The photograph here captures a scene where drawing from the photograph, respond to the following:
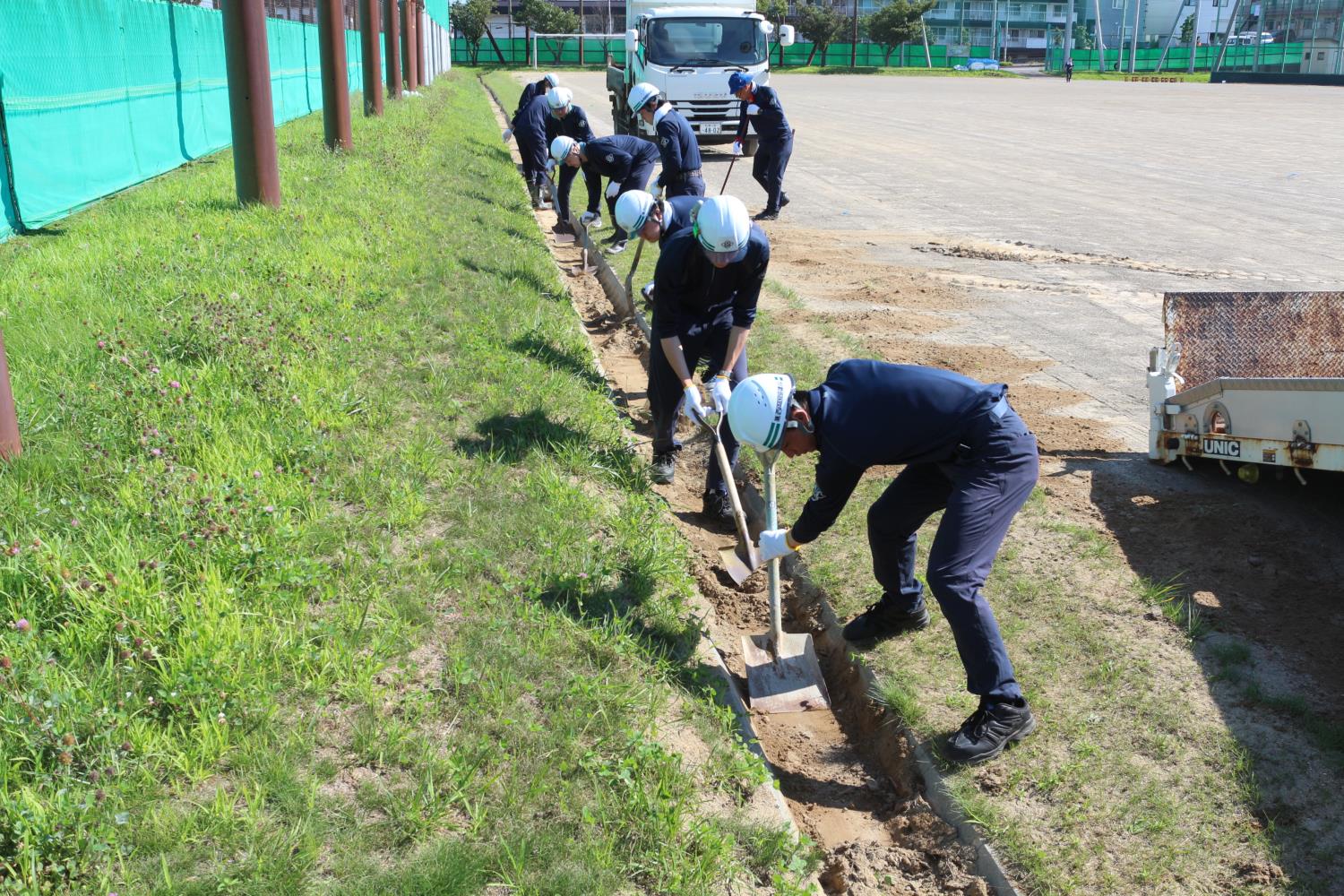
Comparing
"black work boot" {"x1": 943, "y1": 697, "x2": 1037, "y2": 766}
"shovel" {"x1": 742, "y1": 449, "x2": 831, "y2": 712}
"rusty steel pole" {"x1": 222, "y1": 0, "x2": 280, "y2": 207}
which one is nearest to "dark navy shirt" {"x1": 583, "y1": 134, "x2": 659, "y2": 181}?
"rusty steel pole" {"x1": 222, "y1": 0, "x2": 280, "y2": 207}

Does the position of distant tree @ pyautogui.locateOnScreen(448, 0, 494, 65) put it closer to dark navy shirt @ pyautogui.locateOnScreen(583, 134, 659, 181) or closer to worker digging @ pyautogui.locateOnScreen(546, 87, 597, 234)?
worker digging @ pyautogui.locateOnScreen(546, 87, 597, 234)

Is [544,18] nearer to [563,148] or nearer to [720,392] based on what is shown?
[563,148]

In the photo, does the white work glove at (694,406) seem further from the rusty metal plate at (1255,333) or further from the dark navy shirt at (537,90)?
the dark navy shirt at (537,90)

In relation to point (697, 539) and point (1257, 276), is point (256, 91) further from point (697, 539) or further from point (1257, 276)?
point (1257, 276)

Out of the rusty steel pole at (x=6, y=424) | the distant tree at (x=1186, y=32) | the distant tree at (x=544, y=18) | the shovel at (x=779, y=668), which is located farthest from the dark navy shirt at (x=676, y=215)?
the distant tree at (x=1186, y=32)

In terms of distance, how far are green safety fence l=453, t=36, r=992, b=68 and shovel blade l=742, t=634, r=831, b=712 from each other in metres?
66.0

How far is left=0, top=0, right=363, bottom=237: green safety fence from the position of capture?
9.45 m

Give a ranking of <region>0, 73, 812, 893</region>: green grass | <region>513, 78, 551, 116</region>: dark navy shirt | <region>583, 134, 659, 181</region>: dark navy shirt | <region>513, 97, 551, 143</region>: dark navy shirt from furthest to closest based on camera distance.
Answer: <region>513, 78, 551, 116</region>: dark navy shirt, <region>513, 97, 551, 143</region>: dark navy shirt, <region>583, 134, 659, 181</region>: dark navy shirt, <region>0, 73, 812, 893</region>: green grass

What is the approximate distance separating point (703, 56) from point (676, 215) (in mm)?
14252

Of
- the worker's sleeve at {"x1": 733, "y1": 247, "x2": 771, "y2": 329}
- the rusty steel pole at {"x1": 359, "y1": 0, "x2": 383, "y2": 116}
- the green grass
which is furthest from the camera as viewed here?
the rusty steel pole at {"x1": 359, "y1": 0, "x2": 383, "y2": 116}

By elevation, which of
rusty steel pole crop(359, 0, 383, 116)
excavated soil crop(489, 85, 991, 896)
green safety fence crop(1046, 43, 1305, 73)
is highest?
green safety fence crop(1046, 43, 1305, 73)

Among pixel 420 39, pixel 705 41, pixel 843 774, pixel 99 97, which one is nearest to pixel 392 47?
pixel 705 41

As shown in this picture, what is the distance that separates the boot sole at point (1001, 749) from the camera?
3914 millimetres

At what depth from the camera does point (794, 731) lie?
4.59 m
